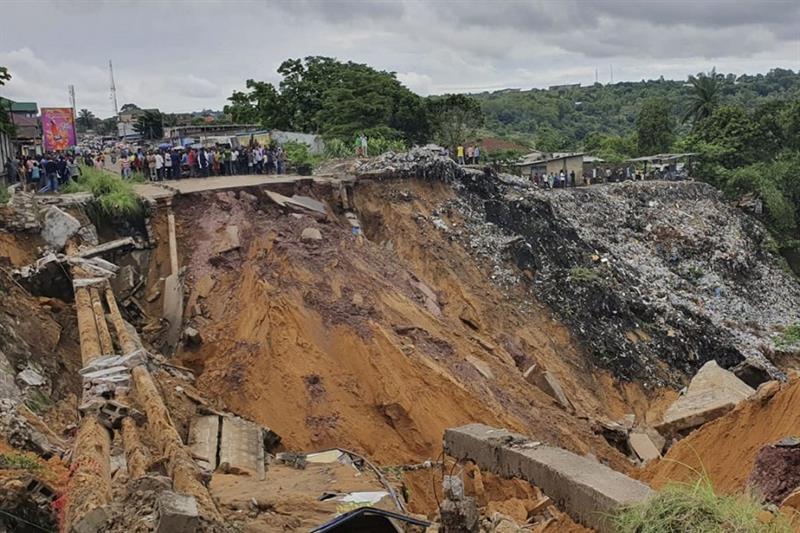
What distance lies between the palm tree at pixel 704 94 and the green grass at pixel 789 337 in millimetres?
28438

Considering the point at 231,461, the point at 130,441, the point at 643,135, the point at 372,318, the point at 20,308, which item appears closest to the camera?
the point at 130,441

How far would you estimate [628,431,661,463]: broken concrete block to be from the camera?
14.2 metres

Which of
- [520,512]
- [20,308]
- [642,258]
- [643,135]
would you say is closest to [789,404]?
[520,512]

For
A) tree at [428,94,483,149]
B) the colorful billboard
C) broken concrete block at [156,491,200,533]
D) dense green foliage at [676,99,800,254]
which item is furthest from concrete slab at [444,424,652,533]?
dense green foliage at [676,99,800,254]

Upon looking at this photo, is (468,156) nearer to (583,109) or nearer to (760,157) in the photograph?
(760,157)

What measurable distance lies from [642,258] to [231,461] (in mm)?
20928

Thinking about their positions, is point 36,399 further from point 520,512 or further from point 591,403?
point 591,403

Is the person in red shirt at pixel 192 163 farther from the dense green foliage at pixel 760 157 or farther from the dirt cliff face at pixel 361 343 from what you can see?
the dense green foliage at pixel 760 157

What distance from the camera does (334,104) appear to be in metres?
33.8

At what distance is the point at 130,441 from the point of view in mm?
7277

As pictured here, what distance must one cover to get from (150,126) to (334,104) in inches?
599

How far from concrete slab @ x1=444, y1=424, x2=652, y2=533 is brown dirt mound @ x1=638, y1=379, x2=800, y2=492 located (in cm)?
106

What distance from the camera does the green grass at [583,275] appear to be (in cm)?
2142

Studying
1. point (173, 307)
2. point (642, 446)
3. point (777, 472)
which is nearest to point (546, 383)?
point (642, 446)
